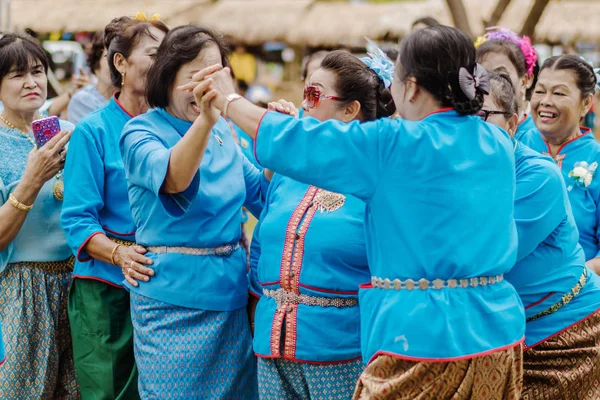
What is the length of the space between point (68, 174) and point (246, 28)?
1382cm

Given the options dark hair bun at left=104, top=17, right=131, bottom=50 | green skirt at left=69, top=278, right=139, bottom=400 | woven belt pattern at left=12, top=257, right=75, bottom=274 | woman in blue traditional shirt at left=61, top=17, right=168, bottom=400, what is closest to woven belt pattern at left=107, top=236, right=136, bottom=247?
woman in blue traditional shirt at left=61, top=17, right=168, bottom=400

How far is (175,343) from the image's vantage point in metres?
3.54

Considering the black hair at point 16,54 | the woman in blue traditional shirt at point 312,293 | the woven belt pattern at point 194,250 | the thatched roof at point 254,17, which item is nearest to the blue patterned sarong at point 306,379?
the woman in blue traditional shirt at point 312,293

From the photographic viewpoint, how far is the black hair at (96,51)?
5.44 meters

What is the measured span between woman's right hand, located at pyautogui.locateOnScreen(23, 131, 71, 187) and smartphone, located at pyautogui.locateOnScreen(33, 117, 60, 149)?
0.12 feet

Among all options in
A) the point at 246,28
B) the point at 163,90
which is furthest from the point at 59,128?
the point at 246,28

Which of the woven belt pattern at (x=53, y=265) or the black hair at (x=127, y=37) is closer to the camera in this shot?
the black hair at (x=127, y=37)

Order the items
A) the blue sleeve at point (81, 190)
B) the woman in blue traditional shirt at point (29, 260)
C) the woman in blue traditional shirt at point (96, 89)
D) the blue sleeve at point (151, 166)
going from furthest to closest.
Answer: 1. the woman in blue traditional shirt at point (96, 89)
2. the woman in blue traditional shirt at point (29, 260)
3. the blue sleeve at point (81, 190)
4. the blue sleeve at point (151, 166)

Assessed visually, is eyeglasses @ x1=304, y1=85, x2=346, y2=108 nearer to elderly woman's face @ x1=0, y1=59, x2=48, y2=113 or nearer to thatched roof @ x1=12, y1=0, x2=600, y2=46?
elderly woman's face @ x1=0, y1=59, x2=48, y2=113

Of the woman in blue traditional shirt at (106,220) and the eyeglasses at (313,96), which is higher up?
the eyeglasses at (313,96)

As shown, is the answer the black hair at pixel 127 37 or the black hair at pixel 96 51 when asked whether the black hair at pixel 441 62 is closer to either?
the black hair at pixel 127 37

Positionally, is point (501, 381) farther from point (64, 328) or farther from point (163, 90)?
point (64, 328)

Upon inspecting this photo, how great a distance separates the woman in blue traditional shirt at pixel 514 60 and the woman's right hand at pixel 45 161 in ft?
8.57

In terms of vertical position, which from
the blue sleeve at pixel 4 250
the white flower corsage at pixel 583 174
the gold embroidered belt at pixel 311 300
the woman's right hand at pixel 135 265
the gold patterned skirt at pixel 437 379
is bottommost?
the blue sleeve at pixel 4 250
